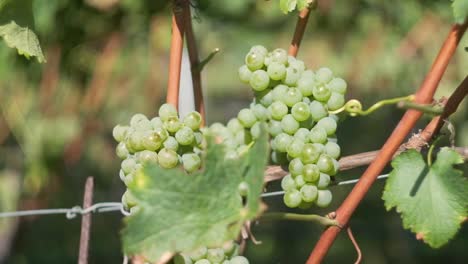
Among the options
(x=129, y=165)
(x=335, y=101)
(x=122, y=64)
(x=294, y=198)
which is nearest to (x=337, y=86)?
(x=335, y=101)

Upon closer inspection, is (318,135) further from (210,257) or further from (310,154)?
(210,257)

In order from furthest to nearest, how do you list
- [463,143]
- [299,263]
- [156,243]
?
[299,263], [463,143], [156,243]

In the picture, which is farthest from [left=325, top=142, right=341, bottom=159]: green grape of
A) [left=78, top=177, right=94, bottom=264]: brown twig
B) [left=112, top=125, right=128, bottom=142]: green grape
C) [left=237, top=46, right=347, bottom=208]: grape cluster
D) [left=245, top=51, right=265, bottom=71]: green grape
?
[left=78, top=177, right=94, bottom=264]: brown twig

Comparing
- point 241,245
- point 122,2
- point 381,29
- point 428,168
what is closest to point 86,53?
point 122,2

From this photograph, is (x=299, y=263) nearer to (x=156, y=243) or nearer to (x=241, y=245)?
(x=241, y=245)

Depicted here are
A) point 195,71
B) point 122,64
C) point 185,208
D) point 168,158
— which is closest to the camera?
point 185,208

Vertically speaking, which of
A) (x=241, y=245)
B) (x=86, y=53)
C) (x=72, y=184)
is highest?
(x=86, y=53)

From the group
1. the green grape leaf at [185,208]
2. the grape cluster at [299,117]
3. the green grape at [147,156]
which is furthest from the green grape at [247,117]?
the green grape leaf at [185,208]

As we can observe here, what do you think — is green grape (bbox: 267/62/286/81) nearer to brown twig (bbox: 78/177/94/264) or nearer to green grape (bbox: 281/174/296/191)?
green grape (bbox: 281/174/296/191)
